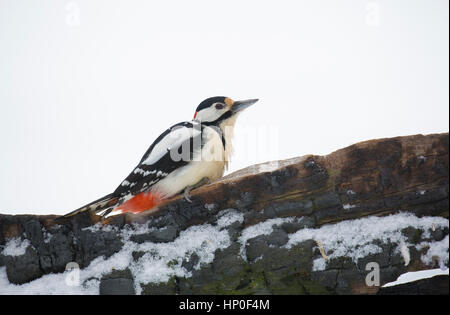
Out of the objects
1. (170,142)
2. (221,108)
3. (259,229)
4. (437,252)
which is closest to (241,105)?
(221,108)

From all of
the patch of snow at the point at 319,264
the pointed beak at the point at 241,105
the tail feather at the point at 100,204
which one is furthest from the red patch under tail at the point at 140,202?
the patch of snow at the point at 319,264

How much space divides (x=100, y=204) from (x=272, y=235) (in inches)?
52.8

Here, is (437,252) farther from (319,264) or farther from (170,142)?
(170,142)

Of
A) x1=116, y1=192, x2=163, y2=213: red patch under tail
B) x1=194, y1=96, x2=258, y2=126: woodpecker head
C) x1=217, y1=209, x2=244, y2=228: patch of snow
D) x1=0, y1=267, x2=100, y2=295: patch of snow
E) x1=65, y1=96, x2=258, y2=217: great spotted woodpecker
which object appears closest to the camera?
x1=0, y1=267, x2=100, y2=295: patch of snow

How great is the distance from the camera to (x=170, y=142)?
3.74 meters

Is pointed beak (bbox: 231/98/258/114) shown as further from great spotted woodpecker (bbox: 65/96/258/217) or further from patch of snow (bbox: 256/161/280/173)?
patch of snow (bbox: 256/161/280/173)

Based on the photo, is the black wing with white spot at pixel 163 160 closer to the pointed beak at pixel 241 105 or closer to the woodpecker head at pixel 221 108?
the woodpecker head at pixel 221 108

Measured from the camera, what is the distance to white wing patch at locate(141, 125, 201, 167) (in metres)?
3.68

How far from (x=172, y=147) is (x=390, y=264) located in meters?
1.90

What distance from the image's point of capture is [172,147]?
3672 mm

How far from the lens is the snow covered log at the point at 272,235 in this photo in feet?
9.13

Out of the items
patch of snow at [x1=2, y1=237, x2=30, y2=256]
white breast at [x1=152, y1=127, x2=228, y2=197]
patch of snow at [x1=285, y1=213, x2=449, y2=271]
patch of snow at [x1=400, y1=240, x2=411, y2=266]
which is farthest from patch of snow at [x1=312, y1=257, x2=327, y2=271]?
patch of snow at [x1=2, y1=237, x2=30, y2=256]
